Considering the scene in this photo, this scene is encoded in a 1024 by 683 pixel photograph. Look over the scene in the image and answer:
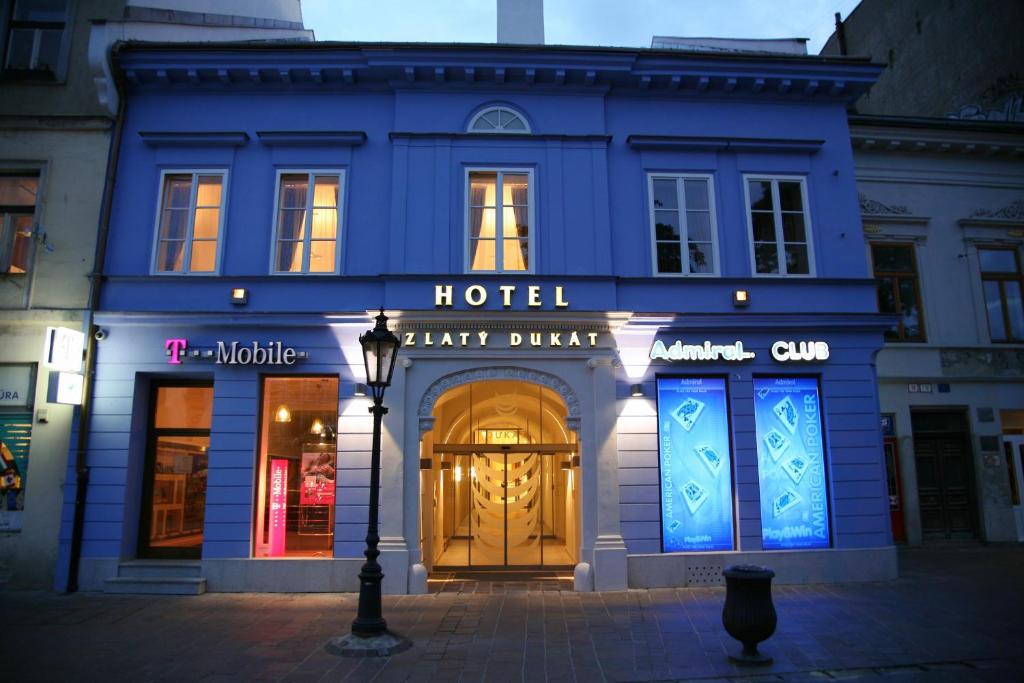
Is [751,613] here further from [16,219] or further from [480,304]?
[16,219]

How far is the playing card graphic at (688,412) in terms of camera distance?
12.1 m

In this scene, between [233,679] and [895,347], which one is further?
[895,347]

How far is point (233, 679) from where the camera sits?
7.04 meters

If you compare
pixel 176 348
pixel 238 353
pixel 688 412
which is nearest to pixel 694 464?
pixel 688 412

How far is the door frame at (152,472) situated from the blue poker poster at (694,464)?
8140 mm

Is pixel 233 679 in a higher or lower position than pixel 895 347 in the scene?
lower

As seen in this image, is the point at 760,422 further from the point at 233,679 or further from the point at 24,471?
the point at 24,471

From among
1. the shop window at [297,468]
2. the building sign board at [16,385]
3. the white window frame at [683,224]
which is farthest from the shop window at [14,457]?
the white window frame at [683,224]

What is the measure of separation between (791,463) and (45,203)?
14.6 m

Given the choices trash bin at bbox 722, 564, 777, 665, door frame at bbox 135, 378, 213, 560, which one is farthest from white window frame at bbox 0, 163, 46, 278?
trash bin at bbox 722, 564, 777, 665

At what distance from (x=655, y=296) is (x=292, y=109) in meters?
7.80

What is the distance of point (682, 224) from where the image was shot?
12.6m

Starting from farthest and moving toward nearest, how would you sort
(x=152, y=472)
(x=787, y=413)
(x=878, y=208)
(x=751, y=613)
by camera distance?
(x=878, y=208) → (x=787, y=413) → (x=152, y=472) → (x=751, y=613)

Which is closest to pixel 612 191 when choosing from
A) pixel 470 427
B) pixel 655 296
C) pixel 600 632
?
pixel 655 296
